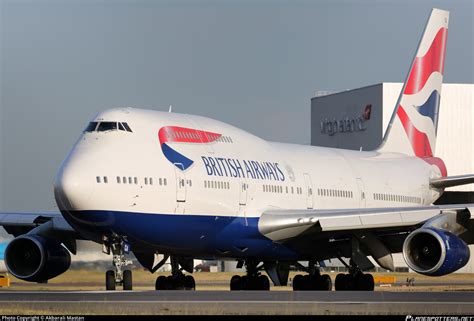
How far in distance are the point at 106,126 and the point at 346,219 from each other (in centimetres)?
768

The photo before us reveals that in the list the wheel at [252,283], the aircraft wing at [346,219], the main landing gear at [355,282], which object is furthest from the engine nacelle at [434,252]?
the wheel at [252,283]

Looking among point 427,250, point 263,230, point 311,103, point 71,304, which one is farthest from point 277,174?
point 311,103

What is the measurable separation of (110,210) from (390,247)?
35.6 feet

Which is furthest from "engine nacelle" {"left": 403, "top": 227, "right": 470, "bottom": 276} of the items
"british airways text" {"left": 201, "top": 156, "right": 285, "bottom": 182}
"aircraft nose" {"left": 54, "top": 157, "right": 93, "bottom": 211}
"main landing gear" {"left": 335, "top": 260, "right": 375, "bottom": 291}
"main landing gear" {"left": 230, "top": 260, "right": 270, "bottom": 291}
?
"aircraft nose" {"left": 54, "top": 157, "right": 93, "bottom": 211}

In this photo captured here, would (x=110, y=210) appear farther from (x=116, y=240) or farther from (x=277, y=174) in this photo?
(x=277, y=174)

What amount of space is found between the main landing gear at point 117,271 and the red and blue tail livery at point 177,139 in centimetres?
271

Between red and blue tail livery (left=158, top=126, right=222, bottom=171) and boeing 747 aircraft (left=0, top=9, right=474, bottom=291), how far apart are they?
43 millimetres

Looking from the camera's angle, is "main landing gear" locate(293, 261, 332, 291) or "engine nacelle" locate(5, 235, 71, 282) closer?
"engine nacelle" locate(5, 235, 71, 282)

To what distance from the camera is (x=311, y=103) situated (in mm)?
78875

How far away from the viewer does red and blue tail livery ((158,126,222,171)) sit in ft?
98.7

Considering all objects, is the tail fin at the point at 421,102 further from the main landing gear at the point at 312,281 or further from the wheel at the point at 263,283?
the wheel at the point at 263,283

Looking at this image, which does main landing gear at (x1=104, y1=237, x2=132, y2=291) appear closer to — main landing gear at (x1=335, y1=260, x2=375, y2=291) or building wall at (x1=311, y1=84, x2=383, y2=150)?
main landing gear at (x1=335, y1=260, x2=375, y2=291)

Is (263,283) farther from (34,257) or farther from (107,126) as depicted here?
Result: (107,126)

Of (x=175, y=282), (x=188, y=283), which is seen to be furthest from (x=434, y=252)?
(x=175, y=282)
